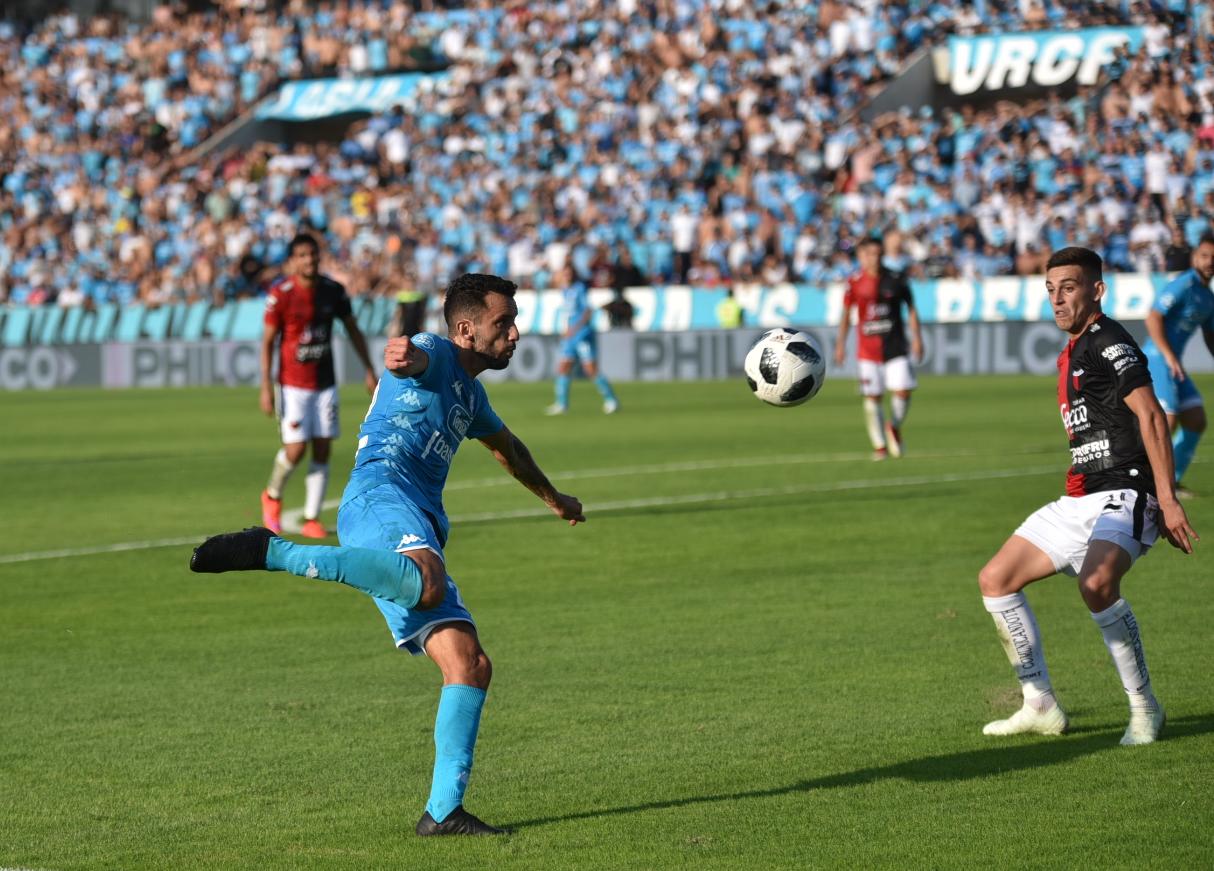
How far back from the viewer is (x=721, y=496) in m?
16.2

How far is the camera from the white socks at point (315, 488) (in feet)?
46.8

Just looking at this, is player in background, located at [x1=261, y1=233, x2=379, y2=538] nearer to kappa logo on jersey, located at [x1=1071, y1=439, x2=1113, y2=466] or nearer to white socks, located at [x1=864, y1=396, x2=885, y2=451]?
white socks, located at [x1=864, y1=396, x2=885, y2=451]

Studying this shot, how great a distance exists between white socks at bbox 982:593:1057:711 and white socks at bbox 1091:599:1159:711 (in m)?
0.31

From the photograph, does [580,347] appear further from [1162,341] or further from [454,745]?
[454,745]

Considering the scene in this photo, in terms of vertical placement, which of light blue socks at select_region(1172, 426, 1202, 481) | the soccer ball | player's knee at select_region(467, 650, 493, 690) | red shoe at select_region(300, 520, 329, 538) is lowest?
red shoe at select_region(300, 520, 329, 538)

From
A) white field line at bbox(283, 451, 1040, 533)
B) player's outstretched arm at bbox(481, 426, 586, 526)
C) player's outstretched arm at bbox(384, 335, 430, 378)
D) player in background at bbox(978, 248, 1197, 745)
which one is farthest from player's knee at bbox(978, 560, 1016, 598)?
white field line at bbox(283, 451, 1040, 533)

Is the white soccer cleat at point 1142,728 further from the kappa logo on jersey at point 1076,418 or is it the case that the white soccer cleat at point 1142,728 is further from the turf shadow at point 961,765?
the kappa logo on jersey at point 1076,418

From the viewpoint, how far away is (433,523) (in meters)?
6.17

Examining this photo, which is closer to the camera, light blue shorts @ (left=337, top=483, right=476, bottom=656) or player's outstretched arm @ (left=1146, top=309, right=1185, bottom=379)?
light blue shorts @ (left=337, top=483, right=476, bottom=656)

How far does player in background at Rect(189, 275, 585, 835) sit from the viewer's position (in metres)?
5.70

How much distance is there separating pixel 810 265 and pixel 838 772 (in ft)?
96.4

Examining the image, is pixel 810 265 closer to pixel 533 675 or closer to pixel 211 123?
pixel 211 123

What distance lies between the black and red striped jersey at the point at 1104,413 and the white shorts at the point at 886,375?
40.4 feet

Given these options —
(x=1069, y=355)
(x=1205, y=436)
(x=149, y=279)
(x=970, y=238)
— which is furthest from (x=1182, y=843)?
(x=149, y=279)
